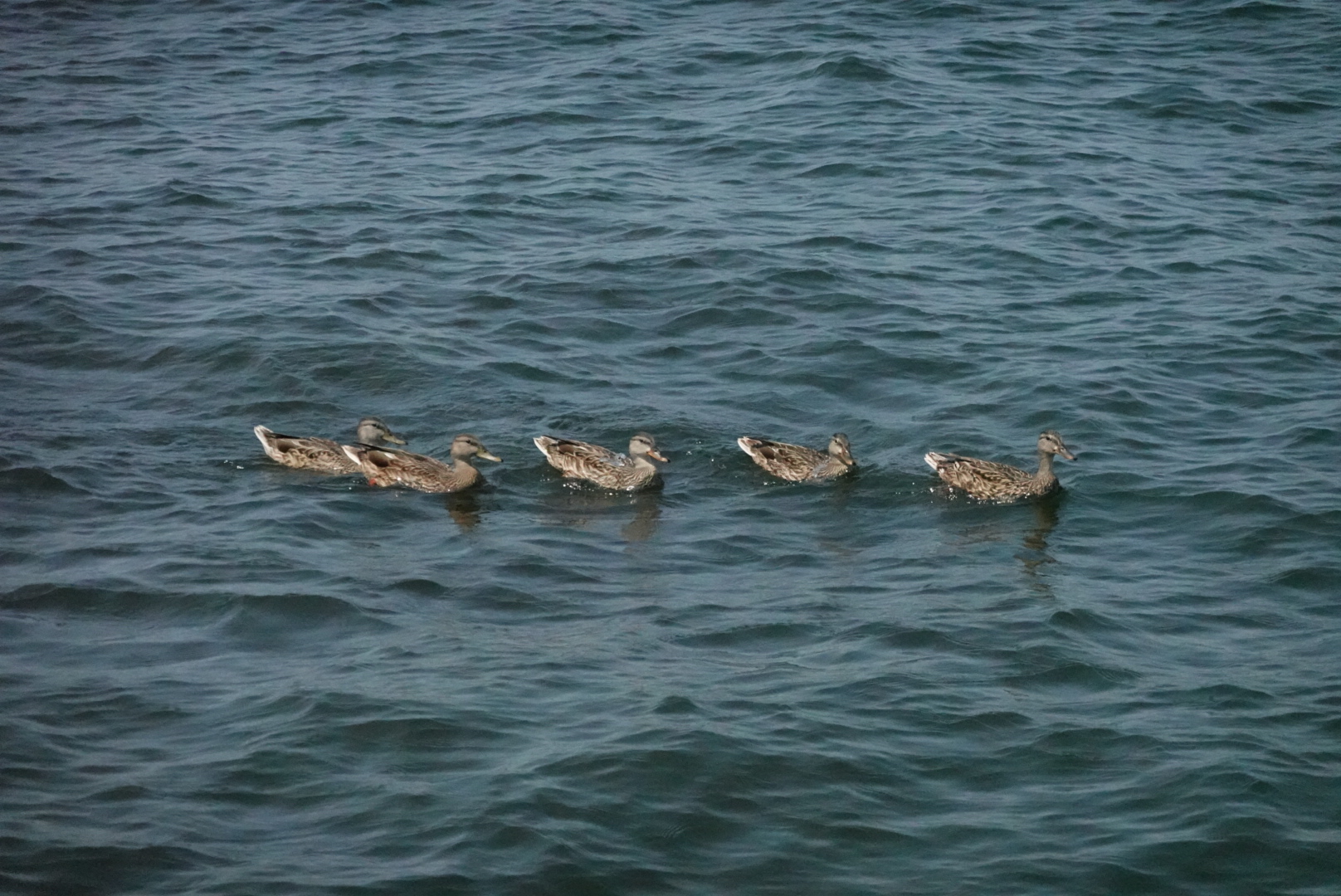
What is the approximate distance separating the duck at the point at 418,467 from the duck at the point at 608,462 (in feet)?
2.10

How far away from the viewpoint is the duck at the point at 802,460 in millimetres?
14852

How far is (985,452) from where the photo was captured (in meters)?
15.8

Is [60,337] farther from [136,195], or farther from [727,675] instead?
[727,675]

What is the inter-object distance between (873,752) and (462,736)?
8.41 ft

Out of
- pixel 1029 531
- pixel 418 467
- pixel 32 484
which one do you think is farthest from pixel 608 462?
pixel 32 484

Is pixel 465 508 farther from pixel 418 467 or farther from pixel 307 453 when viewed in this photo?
pixel 307 453

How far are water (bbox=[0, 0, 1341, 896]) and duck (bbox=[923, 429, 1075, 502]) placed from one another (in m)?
0.21

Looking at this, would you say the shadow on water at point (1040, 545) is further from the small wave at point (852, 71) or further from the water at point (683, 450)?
the small wave at point (852, 71)

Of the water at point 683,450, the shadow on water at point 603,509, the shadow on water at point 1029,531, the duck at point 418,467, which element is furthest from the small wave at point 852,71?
the duck at point 418,467

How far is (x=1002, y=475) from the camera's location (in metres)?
14.6

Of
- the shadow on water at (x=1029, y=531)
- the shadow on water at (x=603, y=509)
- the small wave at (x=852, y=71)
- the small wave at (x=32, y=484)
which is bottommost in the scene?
the shadow on water at (x=1029, y=531)

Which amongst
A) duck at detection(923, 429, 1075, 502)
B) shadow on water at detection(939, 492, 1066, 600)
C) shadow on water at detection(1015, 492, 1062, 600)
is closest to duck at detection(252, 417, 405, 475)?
duck at detection(923, 429, 1075, 502)

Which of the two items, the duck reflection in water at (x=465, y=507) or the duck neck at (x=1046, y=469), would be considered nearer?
the duck reflection in water at (x=465, y=507)

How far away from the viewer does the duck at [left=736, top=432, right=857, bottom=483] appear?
14852 millimetres
